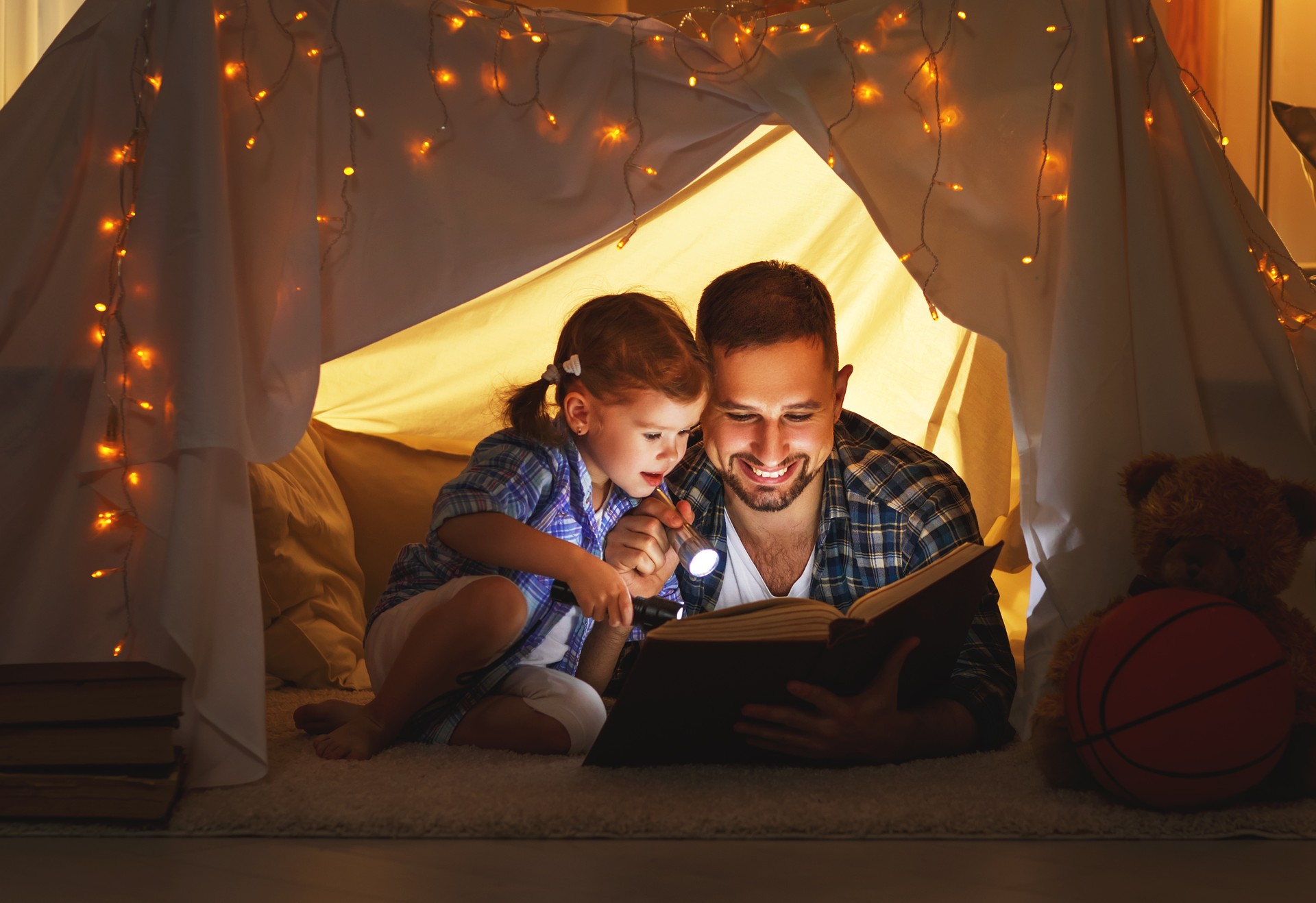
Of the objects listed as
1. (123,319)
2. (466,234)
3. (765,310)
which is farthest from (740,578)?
(123,319)

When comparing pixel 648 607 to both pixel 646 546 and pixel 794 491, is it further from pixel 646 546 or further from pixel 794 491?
pixel 794 491

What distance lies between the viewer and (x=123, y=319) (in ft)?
4.80

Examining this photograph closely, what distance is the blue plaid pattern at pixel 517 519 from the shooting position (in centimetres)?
163

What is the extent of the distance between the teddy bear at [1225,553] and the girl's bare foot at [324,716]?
0.91m

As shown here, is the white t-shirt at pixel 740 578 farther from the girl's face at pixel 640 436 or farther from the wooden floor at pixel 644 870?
the wooden floor at pixel 644 870

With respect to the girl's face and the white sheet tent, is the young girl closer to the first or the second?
the girl's face

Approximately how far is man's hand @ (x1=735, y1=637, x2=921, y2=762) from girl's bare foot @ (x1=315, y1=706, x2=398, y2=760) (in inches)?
18.4

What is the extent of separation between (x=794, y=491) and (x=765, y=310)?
0.29 meters

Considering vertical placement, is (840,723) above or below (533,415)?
below

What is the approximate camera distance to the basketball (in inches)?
48.4

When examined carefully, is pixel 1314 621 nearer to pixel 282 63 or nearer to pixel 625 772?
pixel 625 772

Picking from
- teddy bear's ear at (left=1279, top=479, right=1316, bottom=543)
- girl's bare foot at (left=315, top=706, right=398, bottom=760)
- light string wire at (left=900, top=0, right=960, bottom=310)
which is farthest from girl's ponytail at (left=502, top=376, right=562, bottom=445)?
teddy bear's ear at (left=1279, top=479, right=1316, bottom=543)

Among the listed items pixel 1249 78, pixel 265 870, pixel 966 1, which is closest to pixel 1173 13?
pixel 1249 78

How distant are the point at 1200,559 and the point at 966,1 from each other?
0.82 m
